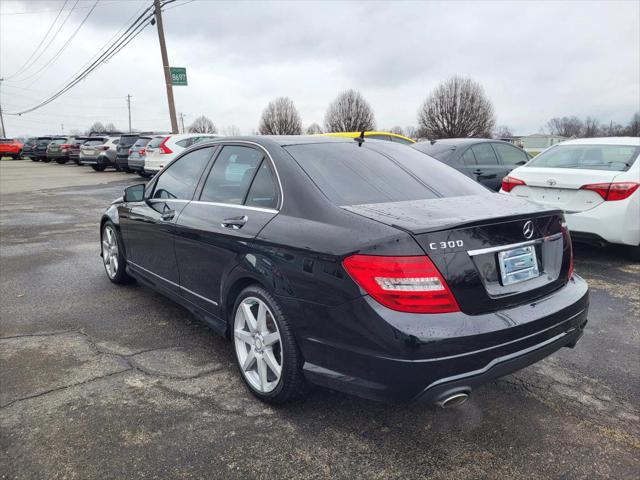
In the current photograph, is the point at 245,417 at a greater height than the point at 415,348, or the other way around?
the point at 415,348

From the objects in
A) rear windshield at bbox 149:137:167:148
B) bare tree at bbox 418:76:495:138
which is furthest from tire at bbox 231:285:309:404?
bare tree at bbox 418:76:495:138

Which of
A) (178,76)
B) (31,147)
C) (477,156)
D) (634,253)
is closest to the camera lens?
(634,253)

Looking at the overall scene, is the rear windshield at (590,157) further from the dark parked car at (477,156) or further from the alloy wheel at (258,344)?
the alloy wheel at (258,344)

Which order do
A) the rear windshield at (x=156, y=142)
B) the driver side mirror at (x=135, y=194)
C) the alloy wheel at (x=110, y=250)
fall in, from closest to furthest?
the driver side mirror at (x=135, y=194) < the alloy wheel at (x=110, y=250) < the rear windshield at (x=156, y=142)

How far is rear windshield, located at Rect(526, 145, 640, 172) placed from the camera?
5750 millimetres

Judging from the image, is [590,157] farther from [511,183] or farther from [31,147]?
[31,147]

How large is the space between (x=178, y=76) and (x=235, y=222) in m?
18.7

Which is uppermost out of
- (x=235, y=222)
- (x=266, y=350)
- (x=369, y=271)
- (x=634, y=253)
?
(x=235, y=222)

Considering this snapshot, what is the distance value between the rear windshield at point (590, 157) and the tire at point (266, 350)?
485 cm

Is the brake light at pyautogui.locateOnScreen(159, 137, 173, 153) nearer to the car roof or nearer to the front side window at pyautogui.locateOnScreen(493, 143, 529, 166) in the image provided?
the front side window at pyautogui.locateOnScreen(493, 143, 529, 166)

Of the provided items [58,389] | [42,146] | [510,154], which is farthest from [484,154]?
[42,146]

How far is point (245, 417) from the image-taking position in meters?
2.68

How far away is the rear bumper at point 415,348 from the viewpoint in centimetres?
209

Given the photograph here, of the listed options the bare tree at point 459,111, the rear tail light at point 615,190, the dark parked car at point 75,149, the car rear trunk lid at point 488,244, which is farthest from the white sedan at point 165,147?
the bare tree at point 459,111
